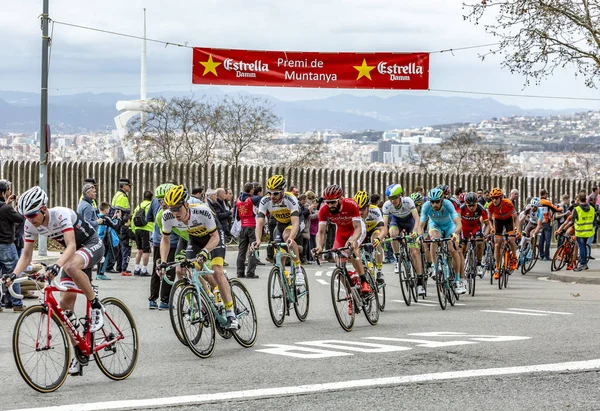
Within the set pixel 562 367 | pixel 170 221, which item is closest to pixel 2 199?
pixel 170 221

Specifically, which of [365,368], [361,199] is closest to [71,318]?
[365,368]

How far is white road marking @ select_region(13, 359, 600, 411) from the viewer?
8211 millimetres

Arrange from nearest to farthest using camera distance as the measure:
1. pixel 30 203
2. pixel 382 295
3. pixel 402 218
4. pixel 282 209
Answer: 1. pixel 30 203
2. pixel 282 209
3. pixel 382 295
4. pixel 402 218

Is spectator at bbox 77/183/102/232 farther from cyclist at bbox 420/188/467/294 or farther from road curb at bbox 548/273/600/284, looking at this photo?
road curb at bbox 548/273/600/284

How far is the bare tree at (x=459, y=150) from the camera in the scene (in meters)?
44.5

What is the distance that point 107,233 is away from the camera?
69.4 ft

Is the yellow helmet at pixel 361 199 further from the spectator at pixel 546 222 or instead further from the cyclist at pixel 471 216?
the spectator at pixel 546 222

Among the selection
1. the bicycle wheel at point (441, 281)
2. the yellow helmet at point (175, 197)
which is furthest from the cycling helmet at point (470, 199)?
the yellow helmet at point (175, 197)

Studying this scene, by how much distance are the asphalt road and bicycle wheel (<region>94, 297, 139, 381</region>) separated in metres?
0.17

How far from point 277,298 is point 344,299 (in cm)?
102

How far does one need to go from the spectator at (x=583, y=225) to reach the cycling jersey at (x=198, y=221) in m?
14.0

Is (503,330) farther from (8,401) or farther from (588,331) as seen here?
(8,401)

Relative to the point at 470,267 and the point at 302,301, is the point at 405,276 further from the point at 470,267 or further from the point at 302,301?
the point at 302,301

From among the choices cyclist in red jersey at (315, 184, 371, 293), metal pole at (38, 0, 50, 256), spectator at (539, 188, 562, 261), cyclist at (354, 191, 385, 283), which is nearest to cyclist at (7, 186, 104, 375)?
cyclist in red jersey at (315, 184, 371, 293)
